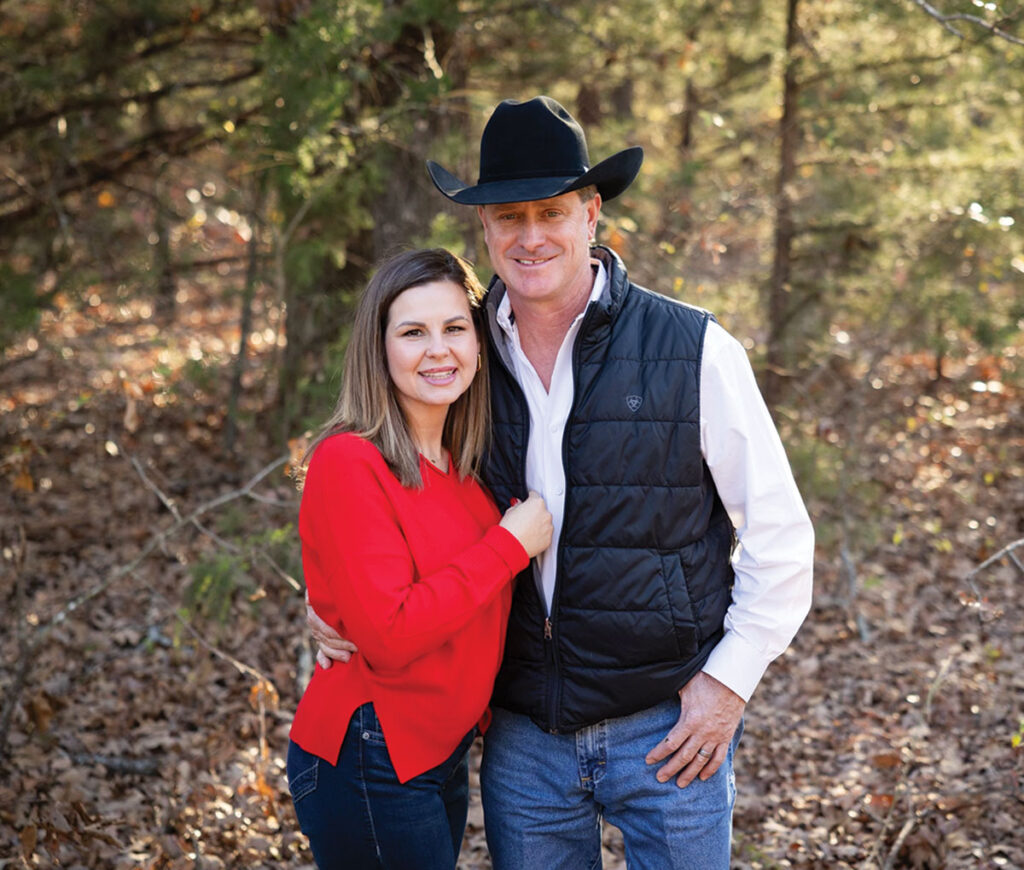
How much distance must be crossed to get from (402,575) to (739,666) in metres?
1.01

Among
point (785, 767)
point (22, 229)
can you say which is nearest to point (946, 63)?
point (785, 767)

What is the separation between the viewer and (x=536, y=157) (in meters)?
3.02

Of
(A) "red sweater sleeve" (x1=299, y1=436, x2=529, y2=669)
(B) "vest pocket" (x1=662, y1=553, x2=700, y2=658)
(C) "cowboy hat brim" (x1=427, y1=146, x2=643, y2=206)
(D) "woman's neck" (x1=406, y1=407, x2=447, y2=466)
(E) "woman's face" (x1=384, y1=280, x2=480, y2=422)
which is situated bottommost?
(B) "vest pocket" (x1=662, y1=553, x2=700, y2=658)

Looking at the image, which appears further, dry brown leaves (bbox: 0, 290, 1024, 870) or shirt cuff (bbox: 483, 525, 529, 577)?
dry brown leaves (bbox: 0, 290, 1024, 870)

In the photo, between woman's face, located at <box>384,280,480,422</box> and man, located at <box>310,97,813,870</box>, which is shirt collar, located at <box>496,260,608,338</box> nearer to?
man, located at <box>310,97,813,870</box>

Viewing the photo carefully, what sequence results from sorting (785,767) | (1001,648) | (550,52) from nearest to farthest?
(785,767) < (1001,648) < (550,52)

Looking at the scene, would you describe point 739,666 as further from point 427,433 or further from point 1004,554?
point 1004,554

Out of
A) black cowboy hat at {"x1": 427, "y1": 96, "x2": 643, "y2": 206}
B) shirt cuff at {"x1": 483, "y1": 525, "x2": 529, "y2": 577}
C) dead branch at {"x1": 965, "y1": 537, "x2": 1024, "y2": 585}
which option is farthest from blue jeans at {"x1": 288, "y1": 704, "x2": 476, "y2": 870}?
dead branch at {"x1": 965, "y1": 537, "x2": 1024, "y2": 585}

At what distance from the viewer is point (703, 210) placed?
852 cm

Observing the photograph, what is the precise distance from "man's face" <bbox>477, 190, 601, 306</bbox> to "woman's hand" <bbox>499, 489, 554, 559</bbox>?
0.64 metres

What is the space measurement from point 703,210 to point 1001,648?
13.7ft

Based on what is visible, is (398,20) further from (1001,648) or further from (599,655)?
(1001,648)

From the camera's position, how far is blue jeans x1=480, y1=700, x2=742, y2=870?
290cm

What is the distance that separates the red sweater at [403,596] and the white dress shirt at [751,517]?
0.32 metres
